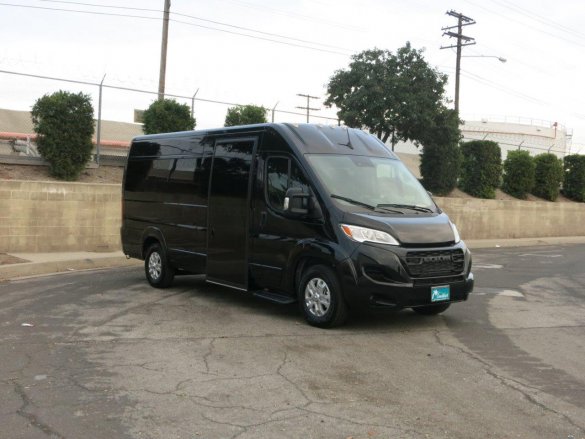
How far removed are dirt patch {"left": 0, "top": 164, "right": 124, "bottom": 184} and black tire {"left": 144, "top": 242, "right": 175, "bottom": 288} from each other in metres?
6.81

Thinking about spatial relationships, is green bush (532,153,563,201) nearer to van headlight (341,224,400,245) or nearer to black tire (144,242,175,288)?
black tire (144,242,175,288)

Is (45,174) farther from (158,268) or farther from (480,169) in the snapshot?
(480,169)

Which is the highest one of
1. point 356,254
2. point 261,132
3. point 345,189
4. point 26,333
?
point 261,132

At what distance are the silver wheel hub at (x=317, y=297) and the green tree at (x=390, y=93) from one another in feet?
61.7

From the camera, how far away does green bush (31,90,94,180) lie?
1714 centimetres

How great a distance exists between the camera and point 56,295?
33.1 ft

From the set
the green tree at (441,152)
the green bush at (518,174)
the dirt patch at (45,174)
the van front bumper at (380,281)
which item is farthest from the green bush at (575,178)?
the van front bumper at (380,281)

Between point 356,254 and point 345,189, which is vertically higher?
point 345,189

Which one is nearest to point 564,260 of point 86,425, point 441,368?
point 441,368

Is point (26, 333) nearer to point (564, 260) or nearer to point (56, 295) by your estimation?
point (56, 295)

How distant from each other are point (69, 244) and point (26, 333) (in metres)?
7.88

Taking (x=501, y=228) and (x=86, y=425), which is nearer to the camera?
(x=86, y=425)

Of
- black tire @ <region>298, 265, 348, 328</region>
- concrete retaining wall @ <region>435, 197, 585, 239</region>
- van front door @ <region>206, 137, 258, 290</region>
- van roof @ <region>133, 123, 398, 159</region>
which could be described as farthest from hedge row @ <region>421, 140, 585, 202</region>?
black tire @ <region>298, 265, 348, 328</region>

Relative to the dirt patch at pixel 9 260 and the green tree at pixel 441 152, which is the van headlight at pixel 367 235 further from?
the green tree at pixel 441 152
